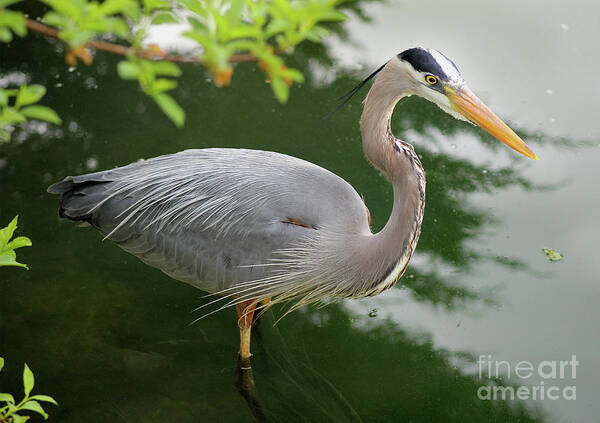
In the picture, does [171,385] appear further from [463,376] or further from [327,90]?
[327,90]

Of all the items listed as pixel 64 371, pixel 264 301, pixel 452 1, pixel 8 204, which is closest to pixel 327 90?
pixel 452 1

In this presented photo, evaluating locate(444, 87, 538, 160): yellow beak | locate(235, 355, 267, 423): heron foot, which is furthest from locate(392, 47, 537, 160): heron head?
locate(235, 355, 267, 423): heron foot

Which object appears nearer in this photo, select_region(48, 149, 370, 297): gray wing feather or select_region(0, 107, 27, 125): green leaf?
select_region(0, 107, 27, 125): green leaf

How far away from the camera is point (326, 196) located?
9.77ft

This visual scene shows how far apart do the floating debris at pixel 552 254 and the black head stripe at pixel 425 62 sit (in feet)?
5.27

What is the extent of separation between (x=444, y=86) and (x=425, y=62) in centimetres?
12

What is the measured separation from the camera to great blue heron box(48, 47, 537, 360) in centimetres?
271

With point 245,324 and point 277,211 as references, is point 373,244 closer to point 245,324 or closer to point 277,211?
point 277,211

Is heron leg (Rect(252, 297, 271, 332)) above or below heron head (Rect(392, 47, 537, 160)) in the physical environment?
below

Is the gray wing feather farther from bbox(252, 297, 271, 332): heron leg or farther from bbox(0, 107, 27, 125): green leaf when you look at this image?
bbox(0, 107, 27, 125): green leaf

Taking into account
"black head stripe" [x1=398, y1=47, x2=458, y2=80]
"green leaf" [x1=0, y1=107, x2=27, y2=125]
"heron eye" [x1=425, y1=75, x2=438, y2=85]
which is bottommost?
"heron eye" [x1=425, y1=75, x2=438, y2=85]

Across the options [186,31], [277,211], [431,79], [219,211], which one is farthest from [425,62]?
[186,31]

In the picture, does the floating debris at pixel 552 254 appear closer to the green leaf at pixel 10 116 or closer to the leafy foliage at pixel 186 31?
the leafy foliage at pixel 186 31

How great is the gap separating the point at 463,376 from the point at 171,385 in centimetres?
142
